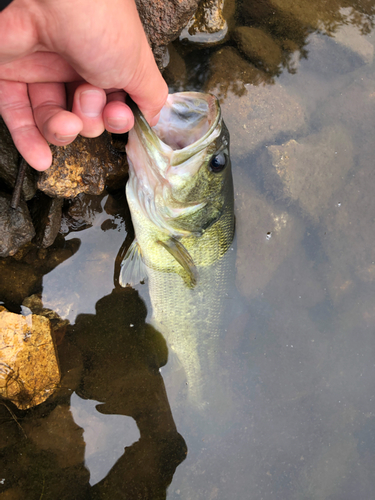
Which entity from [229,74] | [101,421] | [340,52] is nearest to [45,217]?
[101,421]

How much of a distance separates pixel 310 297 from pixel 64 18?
2.97 metres

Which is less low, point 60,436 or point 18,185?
point 18,185

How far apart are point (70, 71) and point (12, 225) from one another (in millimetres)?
1137

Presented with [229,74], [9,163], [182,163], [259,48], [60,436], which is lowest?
[60,436]

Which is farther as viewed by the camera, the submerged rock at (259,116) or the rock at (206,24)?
the submerged rock at (259,116)

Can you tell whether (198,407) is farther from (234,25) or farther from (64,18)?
(234,25)

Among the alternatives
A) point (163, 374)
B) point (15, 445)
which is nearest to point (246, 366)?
point (163, 374)

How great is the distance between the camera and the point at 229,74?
3.06 metres

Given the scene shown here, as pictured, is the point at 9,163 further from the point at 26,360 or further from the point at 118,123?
the point at 26,360

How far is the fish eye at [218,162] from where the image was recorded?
222 centimetres

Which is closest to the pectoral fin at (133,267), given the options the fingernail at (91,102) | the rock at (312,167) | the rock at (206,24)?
the fingernail at (91,102)

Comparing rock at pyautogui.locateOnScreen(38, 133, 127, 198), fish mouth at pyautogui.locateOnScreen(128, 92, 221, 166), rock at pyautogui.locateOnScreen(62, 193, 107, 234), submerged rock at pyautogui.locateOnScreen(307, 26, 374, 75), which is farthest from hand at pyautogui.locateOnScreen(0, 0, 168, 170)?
submerged rock at pyautogui.locateOnScreen(307, 26, 374, 75)

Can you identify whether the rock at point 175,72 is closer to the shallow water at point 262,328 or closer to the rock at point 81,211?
Answer: the shallow water at point 262,328

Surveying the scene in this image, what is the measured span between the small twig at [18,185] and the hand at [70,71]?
0.69 ft
